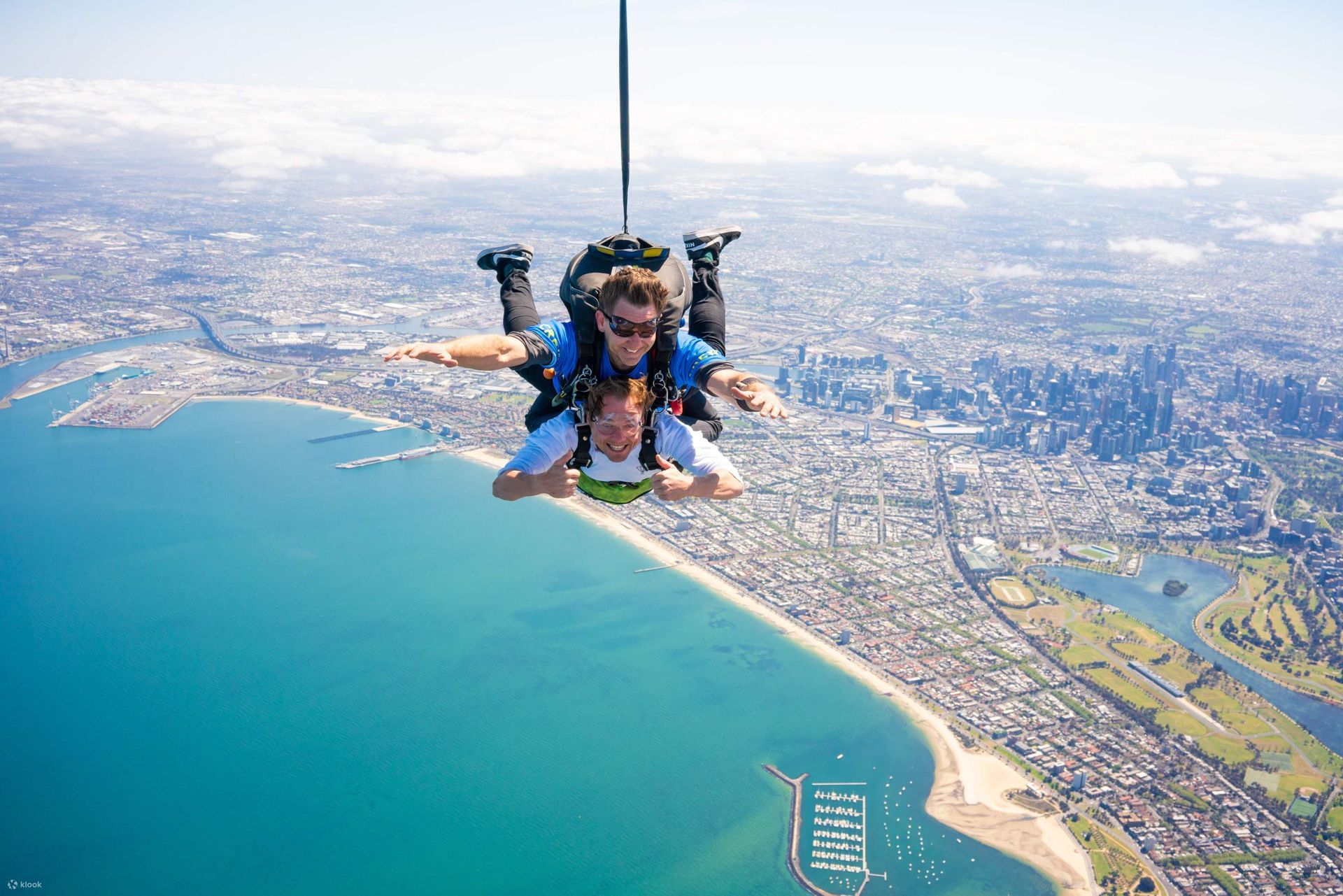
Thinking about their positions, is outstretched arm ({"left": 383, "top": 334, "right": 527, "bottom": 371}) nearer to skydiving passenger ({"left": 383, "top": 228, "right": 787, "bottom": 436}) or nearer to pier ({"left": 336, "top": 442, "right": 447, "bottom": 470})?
skydiving passenger ({"left": 383, "top": 228, "right": 787, "bottom": 436})

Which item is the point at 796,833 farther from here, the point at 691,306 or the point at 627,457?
the point at 627,457

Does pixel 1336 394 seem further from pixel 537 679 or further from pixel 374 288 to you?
pixel 374 288

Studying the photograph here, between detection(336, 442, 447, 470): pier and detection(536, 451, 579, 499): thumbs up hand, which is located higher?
detection(536, 451, 579, 499): thumbs up hand

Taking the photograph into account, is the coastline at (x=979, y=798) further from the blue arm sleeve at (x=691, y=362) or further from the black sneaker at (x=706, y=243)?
the blue arm sleeve at (x=691, y=362)

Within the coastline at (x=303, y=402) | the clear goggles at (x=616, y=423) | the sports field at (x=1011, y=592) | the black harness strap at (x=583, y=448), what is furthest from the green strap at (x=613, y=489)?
the coastline at (x=303, y=402)

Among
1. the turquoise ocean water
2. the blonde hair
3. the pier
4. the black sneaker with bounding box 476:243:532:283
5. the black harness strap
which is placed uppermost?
the black sneaker with bounding box 476:243:532:283

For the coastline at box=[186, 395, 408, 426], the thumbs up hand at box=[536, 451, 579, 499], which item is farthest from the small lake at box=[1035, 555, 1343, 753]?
the coastline at box=[186, 395, 408, 426]

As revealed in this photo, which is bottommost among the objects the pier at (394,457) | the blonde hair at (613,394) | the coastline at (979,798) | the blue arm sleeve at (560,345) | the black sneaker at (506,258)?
the coastline at (979,798)

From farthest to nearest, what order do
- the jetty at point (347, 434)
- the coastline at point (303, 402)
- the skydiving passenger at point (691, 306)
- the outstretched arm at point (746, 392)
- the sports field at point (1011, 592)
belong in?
the coastline at point (303, 402)
the jetty at point (347, 434)
the sports field at point (1011, 592)
the skydiving passenger at point (691, 306)
the outstretched arm at point (746, 392)
